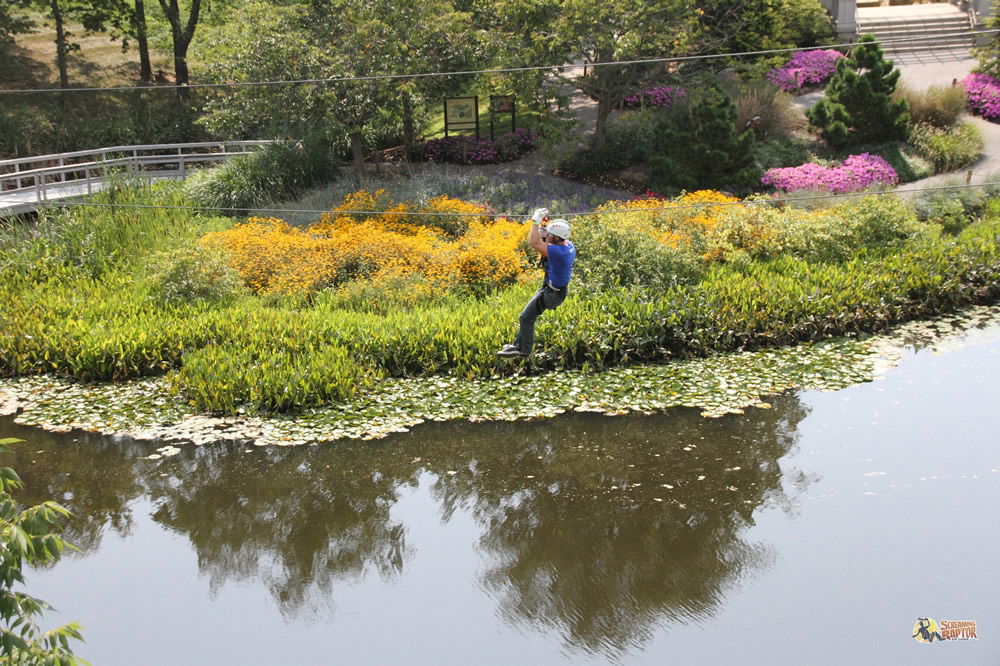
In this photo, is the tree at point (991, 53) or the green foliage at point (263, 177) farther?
the tree at point (991, 53)

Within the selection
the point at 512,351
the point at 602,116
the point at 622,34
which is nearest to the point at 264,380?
the point at 512,351

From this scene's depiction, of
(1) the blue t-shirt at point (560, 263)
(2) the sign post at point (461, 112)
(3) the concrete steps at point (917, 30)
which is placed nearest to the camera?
(1) the blue t-shirt at point (560, 263)

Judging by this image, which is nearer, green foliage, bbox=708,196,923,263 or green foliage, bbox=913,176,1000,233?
green foliage, bbox=708,196,923,263

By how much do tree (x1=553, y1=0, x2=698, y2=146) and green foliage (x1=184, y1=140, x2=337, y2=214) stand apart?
5.36 metres

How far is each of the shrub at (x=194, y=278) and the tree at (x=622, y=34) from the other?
7667mm

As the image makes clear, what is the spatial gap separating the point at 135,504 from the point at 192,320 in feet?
12.0

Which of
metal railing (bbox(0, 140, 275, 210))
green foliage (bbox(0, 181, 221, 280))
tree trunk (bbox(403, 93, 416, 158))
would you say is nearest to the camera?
green foliage (bbox(0, 181, 221, 280))

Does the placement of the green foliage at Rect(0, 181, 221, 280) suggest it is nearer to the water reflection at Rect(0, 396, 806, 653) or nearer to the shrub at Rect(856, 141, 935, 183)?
the water reflection at Rect(0, 396, 806, 653)

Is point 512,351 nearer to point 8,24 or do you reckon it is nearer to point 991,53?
point 991,53

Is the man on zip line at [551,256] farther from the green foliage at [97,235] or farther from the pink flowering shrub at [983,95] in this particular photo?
the pink flowering shrub at [983,95]

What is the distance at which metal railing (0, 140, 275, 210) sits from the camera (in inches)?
649

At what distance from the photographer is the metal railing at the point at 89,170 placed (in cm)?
1648

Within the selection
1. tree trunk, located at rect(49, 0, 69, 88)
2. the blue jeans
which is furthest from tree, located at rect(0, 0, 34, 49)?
the blue jeans

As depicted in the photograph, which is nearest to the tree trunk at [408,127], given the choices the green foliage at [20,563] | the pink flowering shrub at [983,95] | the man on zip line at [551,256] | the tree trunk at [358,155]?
the tree trunk at [358,155]
